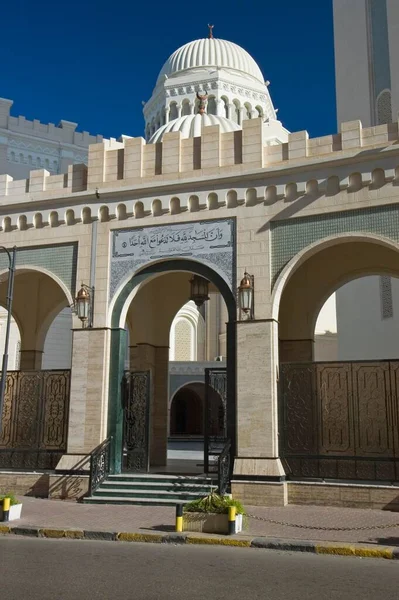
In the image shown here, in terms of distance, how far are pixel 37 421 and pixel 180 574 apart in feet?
25.1

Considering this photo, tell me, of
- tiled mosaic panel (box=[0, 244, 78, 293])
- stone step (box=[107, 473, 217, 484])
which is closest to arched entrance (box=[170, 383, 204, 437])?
tiled mosaic panel (box=[0, 244, 78, 293])

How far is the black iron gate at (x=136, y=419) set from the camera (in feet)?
43.1

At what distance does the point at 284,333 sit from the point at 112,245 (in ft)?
14.4

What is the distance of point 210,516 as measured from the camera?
9.27 m

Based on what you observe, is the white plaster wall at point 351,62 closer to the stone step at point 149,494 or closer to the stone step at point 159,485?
the stone step at point 159,485

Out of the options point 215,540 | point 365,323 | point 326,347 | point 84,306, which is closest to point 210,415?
point 84,306

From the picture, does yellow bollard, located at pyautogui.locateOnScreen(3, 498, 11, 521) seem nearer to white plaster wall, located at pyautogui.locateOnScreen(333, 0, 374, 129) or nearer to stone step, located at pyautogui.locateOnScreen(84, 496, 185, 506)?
stone step, located at pyautogui.locateOnScreen(84, 496, 185, 506)

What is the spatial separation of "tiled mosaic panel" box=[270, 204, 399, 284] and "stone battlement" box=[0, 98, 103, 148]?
1054 inches

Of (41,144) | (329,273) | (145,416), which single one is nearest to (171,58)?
(41,144)

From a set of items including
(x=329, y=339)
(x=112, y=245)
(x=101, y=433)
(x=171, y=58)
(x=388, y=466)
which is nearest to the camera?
(x=388, y=466)

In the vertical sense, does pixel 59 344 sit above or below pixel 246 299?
above

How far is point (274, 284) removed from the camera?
1213cm

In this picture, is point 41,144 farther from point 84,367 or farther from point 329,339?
point 84,367

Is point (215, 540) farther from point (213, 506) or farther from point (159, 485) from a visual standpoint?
point (159, 485)
